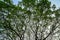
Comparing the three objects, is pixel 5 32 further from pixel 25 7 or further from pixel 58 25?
pixel 58 25

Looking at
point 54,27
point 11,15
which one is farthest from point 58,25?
point 11,15

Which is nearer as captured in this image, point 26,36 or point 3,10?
point 3,10

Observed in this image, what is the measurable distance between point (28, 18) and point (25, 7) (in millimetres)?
983

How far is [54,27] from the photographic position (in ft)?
44.2

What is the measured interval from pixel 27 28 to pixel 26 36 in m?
0.92

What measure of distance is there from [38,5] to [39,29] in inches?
85.1

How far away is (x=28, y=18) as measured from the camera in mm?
13188

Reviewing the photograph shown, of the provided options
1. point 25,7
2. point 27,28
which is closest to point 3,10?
point 25,7

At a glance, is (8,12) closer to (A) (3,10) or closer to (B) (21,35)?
(A) (3,10)

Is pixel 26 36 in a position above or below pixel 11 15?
below

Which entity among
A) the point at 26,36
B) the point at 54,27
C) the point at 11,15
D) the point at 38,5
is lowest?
the point at 26,36

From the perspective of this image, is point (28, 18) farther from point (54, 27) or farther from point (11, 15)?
point (54, 27)

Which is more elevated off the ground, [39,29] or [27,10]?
[27,10]

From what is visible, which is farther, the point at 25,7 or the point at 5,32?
the point at 5,32
